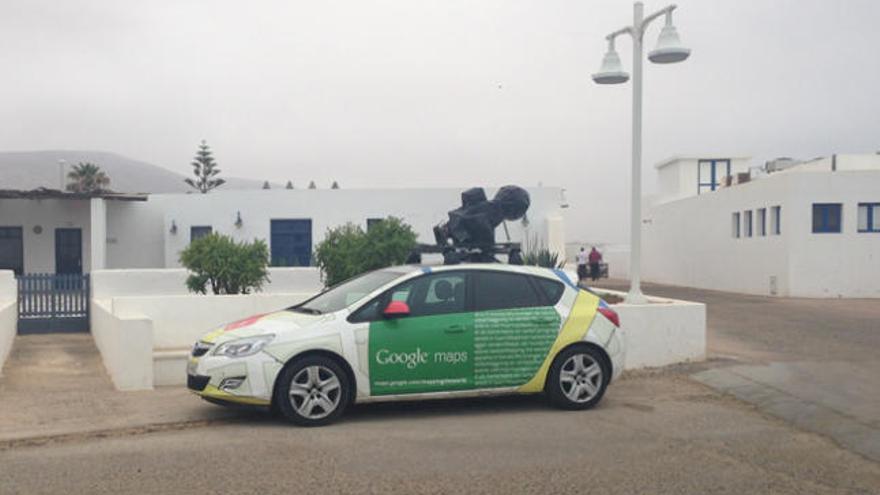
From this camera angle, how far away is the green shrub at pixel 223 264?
1644 cm

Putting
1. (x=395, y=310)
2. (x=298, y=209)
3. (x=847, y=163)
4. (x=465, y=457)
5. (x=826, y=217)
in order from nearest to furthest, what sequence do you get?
1. (x=465, y=457)
2. (x=395, y=310)
3. (x=826, y=217)
4. (x=298, y=209)
5. (x=847, y=163)

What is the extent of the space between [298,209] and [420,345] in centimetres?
2365

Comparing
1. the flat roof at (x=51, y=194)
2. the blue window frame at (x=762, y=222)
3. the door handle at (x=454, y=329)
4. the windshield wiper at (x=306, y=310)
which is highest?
the flat roof at (x=51, y=194)

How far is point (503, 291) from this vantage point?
29.2 ft

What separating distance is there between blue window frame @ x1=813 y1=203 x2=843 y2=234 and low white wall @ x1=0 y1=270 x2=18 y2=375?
21.8 m

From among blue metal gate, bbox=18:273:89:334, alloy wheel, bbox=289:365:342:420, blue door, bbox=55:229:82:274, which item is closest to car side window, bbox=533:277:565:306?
alloy wheel, bbox=289:365:342:420

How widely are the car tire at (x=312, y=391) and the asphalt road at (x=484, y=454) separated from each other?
16 cm

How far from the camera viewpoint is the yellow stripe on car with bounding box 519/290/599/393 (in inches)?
345

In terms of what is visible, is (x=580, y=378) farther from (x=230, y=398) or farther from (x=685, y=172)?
(x=685, y=172)

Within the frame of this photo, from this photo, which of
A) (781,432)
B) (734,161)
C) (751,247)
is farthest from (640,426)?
(734,161)

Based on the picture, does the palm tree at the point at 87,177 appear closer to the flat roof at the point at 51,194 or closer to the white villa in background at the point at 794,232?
the flat roof at the point at 51,194

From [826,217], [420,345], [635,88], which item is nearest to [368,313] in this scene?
[420,345]

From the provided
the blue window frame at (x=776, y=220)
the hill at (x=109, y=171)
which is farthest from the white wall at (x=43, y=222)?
the hill at (x=109, y=171)

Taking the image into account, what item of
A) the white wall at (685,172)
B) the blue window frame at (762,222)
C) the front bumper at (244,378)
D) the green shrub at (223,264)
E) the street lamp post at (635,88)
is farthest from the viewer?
the white wall at (685,172)
